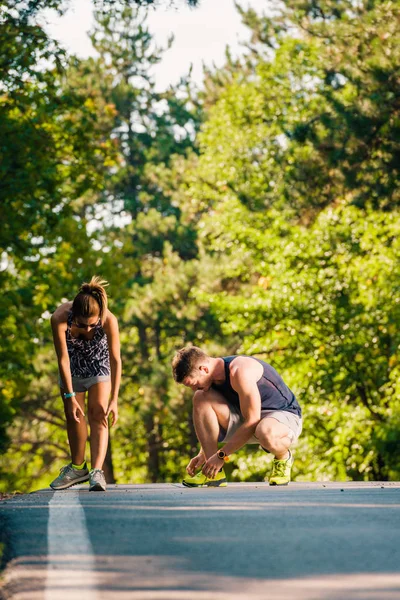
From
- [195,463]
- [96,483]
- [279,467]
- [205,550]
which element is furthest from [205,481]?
[205,550]

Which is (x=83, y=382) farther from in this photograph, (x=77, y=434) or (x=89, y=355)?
(x=77, y=434)

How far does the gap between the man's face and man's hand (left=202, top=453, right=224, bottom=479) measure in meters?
0.51

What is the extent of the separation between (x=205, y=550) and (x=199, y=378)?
14.9ft

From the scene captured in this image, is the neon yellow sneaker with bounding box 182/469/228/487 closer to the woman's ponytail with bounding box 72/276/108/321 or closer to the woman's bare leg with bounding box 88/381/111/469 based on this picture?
the woman's bare leg with bounding box 88/381/111/469

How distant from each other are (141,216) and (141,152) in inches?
201

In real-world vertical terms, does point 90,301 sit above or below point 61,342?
above

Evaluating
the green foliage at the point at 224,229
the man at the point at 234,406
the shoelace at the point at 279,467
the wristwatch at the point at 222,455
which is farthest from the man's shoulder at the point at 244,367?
the green foliage at the point at 224,229

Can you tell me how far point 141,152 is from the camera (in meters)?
60.0

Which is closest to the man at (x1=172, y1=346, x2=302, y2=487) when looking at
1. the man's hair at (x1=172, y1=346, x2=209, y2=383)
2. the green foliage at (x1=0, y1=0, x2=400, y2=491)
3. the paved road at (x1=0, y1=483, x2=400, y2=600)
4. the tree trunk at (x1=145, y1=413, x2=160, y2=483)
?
the man's hair at (x1=172, y1=346, x2=209, y2=383)

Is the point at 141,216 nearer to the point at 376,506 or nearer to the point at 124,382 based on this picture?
the point at 124,382

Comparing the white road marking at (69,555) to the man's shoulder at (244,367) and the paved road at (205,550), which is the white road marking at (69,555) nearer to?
the paved road at (205,550)

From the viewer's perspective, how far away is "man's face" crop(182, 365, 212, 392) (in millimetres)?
9516

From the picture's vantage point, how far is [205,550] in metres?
5.05

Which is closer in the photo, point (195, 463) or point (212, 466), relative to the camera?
point (212, 466)
